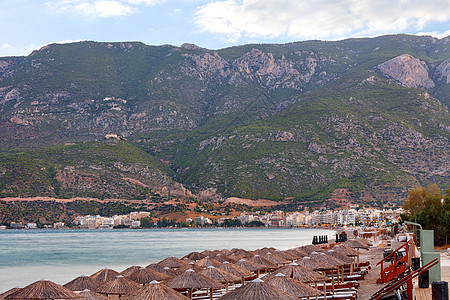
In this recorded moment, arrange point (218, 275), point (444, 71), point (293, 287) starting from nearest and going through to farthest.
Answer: point (293, 287) → point (218, 275) → point (444, 71)

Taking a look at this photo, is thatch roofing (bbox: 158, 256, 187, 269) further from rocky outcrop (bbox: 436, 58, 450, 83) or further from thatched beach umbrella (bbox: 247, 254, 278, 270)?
rocky outcrop (bbox: 436, 58, 450, 83)

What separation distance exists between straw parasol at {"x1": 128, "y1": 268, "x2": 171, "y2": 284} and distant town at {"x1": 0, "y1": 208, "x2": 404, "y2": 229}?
83.6m

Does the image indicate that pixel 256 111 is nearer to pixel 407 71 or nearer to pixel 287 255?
pixel 407 71

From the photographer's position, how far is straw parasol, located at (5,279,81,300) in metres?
13.5

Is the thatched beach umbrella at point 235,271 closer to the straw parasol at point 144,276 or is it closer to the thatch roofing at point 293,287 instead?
the straw parasol at point 144,276

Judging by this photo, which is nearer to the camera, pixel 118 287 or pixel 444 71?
pixel 118 287

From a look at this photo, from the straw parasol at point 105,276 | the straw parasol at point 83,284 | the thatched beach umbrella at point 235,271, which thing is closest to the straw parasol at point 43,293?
the straw parasol at point 83,284

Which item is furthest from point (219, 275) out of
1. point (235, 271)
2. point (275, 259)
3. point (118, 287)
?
point (275, 259)

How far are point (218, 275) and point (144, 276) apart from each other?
10.3 feet

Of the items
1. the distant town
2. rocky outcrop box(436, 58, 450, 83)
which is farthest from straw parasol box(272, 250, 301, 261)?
rocky outcrop box(436, 58, 450, 83)

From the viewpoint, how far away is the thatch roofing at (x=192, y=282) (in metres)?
16.3

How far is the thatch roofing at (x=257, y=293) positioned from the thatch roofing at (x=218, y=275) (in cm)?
654

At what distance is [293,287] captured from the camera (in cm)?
1409

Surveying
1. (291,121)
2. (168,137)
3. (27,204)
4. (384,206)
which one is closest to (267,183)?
(291,121)
